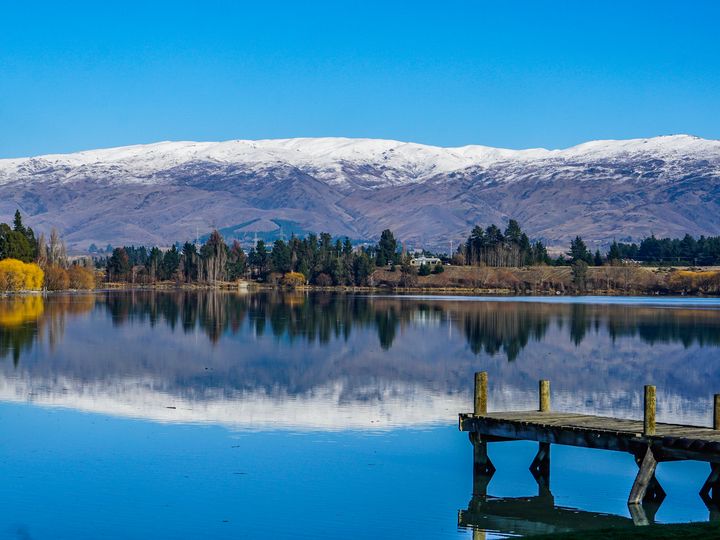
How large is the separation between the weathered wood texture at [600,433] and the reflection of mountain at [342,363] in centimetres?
863

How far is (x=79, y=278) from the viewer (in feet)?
572

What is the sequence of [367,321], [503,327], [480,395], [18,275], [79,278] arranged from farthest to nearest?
[79,278]
[18,275]
[367,321]
[503,327]
[480,395]

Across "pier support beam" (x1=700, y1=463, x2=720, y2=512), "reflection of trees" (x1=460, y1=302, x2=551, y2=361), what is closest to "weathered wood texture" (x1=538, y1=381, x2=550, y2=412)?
"pier support beam" (x1=700, y1=463, x2=720, y2=512)

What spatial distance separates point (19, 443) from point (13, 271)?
4460 inches

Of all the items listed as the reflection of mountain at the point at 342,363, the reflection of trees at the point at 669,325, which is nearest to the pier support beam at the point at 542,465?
the reflection of mountain at the point at 342,363

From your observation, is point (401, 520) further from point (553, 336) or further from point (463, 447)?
point (553, 336)

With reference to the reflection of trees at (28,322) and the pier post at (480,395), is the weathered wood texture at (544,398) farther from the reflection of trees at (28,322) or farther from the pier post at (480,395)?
the reflection of trees at (28,322)

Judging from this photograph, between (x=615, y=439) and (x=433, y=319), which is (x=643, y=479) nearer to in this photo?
(x=615, y=439)

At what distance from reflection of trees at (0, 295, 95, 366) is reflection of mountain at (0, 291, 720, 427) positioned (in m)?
0.23

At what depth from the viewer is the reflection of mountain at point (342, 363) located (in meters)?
40.1

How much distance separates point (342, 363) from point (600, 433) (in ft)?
101

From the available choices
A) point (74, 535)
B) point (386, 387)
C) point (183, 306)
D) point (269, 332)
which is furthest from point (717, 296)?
point (74, 535)

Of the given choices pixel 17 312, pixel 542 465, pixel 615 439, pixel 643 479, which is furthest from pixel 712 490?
pixel 17 312

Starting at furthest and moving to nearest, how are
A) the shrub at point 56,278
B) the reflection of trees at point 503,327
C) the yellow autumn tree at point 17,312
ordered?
the shrub at point 56,278, the yellow autumn tree at point 17,312, the reflection of trees at point 503,327
